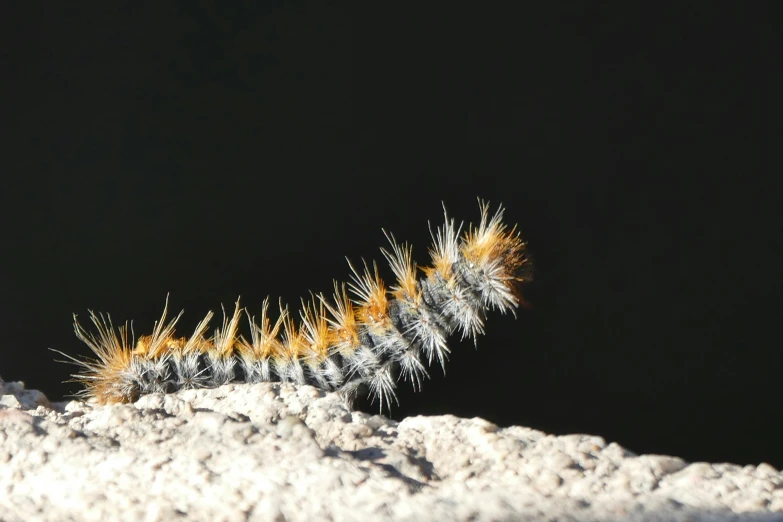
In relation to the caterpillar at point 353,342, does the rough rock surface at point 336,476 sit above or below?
below

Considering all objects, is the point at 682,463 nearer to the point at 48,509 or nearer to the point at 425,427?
the point at 425,427

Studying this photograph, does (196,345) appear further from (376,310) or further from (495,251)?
(495,251)

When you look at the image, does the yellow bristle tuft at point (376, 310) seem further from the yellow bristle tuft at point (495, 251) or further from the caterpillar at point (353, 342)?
the yellow bristle tuft at point (495, 251)

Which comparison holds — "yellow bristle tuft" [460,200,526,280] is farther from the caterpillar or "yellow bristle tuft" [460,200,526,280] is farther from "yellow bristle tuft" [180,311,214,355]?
"yellow bristle tuft" [180,311,214,355]

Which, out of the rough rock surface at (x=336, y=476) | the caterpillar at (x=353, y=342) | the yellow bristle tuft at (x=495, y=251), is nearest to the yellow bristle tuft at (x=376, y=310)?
the caterpillar at (x=353, y=342)

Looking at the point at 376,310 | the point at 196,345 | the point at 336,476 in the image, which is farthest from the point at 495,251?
the point at 336,476

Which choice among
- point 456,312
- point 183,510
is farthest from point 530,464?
point 456,312
